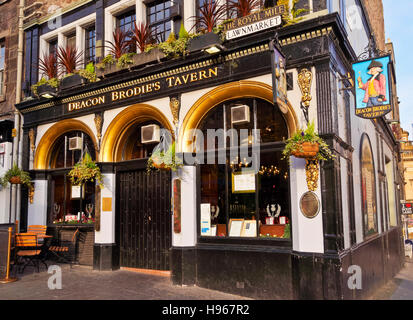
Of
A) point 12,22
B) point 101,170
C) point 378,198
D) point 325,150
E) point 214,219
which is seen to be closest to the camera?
point 325,150

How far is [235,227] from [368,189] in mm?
4783

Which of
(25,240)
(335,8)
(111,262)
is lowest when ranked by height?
(111,262)

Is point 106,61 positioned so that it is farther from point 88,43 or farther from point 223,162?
point 223,162

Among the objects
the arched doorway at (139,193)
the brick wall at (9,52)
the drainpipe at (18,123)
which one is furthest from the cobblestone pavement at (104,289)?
the brick wall at (9,52)

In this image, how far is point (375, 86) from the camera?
26.8ft

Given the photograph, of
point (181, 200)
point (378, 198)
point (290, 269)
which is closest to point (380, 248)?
point (378, 198)

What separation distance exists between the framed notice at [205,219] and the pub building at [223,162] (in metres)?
0.02

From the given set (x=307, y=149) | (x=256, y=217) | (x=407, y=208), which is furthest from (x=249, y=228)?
(x=407, y=208)

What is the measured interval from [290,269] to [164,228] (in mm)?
3505

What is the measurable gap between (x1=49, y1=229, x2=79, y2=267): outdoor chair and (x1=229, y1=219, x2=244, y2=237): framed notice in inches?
184

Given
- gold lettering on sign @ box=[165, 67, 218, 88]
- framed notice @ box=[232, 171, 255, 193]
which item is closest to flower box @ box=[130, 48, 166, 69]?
gold lettering on sign @ box=[165, 67, 218, 88]

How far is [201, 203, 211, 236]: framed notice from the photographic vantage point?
28.0 feet

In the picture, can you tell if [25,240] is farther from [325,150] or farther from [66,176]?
[325,150]

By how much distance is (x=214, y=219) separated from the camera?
8.50 metres
